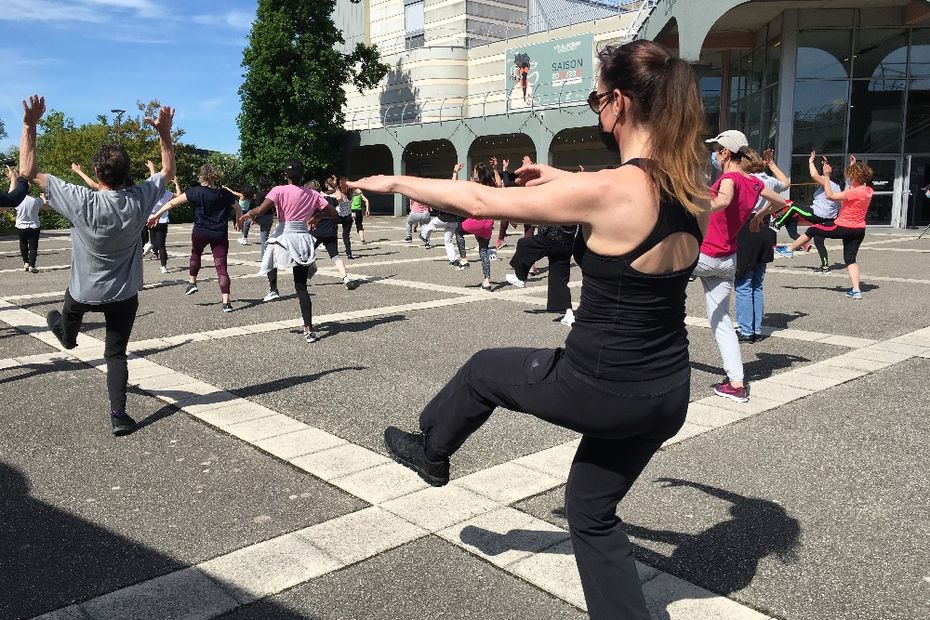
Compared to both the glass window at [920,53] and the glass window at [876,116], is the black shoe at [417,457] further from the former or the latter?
the glass window at [920,53]

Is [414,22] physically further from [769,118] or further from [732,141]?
[732,141]

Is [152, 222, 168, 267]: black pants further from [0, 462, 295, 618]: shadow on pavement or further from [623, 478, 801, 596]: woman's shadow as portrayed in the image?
[623, 478, 801, 596]: woman's shadow

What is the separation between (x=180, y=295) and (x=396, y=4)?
52.2 meters

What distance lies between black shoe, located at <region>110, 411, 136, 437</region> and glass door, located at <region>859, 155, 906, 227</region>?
87.2 ft

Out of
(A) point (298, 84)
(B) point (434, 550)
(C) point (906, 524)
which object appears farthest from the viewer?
(A) point (298, 84)

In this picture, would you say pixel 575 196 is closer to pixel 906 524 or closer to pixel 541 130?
pixel 906 524

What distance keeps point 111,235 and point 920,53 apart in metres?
28.1

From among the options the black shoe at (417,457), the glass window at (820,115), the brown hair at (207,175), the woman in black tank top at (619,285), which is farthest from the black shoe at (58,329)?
the glass window at (820,115)

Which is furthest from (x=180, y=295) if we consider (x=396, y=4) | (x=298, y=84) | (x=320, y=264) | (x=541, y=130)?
(x=396, y=4)

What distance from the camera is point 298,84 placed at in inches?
1581

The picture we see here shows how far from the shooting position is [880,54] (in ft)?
83.8

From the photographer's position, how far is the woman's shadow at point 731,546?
119 inches

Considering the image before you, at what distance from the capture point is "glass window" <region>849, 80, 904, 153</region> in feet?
84.1

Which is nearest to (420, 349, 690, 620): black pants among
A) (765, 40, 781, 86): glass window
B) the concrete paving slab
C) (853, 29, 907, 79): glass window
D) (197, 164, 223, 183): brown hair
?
the concrete paving slab
